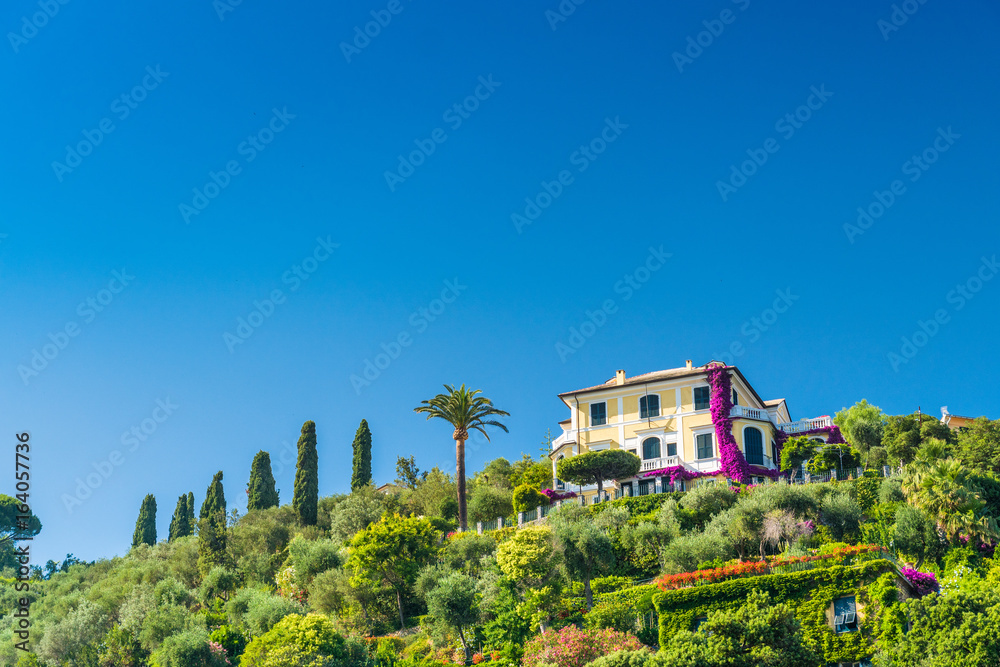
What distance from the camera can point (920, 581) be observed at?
113 ft

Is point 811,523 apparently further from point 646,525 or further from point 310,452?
point 310,452

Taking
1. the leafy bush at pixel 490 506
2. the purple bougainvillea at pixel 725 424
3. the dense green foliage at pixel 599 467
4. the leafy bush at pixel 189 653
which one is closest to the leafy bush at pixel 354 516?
the leafy bush at pixel 490 506

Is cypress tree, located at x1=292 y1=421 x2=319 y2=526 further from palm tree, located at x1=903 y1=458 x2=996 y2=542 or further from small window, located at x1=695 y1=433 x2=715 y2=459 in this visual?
palm tree, located at x1=903 y1=458 x2=996 y2=542

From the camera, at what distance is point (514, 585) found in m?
39.6

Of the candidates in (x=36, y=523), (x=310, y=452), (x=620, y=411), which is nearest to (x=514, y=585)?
(x=620, y=411)

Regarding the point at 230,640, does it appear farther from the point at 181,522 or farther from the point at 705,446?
the point at 181,522

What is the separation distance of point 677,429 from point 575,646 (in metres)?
27.1

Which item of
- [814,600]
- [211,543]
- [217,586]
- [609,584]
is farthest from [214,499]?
[814,600]

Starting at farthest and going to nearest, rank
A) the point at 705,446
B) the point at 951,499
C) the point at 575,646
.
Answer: the point at 705,446, the point at 951,499, the point at 575,646

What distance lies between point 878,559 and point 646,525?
471 inches

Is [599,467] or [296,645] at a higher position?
[599,467]

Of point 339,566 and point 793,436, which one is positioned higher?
point 793,436

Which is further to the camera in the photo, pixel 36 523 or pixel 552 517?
pixel 36 523

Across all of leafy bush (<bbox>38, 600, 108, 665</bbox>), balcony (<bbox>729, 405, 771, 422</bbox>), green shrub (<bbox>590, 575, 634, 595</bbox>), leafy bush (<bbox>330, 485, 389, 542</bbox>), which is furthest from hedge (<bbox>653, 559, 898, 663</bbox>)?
leafy bush (<bbox>38, 600, 108, 665</bbox>)
